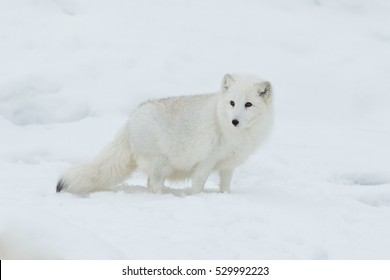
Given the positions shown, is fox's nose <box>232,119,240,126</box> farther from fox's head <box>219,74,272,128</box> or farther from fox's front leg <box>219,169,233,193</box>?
fox's front leg <box>219,169,233,193</box>

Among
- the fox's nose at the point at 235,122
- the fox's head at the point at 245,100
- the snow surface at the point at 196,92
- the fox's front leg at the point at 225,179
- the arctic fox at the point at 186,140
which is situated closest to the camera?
the snow surface at the point at 196,92

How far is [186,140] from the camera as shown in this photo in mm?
6871

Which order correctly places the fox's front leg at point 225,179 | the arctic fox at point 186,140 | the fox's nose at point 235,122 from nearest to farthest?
the fox's nose at point 235,122, the arctic fox at point 186,140, the fox's front leg at point 225,179

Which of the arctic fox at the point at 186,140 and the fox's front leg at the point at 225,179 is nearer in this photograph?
the arctic fox at the point at 186,140

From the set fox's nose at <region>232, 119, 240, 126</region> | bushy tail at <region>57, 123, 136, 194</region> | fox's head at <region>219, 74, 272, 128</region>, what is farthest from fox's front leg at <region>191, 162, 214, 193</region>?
bushy tail at <region>57, 123, 136, 194</region>

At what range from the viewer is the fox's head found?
21.7 feet

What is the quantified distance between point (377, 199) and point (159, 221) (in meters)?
3.04

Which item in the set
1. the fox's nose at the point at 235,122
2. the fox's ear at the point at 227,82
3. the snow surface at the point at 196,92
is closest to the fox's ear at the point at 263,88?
the fox's ear at the point at 227,82

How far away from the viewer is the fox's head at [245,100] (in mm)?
6605

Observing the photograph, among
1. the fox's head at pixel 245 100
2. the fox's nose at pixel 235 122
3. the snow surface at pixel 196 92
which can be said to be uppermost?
the fox's head at pixel 245 100

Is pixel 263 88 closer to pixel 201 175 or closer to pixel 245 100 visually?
pixel 245 100

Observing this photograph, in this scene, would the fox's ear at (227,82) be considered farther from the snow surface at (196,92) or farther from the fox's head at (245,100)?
the snow surface at (196,92)

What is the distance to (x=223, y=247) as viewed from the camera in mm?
4984

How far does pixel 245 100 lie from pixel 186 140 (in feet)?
2.33
